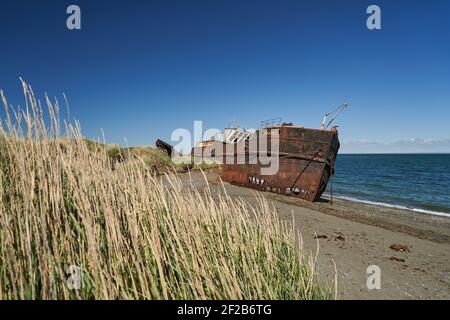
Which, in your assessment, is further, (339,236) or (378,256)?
(339,236)

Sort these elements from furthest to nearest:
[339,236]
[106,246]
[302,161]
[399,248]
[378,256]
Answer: [302,161]
[339,236]
[399,248]
[378,256]
[106,246]

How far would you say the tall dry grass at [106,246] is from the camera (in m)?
2.30

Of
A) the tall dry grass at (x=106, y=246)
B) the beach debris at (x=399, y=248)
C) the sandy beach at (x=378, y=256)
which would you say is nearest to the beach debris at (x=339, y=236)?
the sandy beach at (x=378, y=256)

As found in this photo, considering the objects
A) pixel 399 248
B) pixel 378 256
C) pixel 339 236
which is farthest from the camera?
pixel 339 236

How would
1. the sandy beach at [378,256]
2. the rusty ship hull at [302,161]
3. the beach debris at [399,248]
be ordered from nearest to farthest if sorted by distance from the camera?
the sandy beach at [378,256] → the beach debris at [399,248] → the rusty ship hull at [302,161]

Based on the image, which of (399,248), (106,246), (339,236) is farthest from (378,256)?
(106,246)

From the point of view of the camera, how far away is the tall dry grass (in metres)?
2.30

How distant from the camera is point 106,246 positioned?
2.82 m

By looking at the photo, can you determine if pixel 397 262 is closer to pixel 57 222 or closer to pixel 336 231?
pixel 336 231

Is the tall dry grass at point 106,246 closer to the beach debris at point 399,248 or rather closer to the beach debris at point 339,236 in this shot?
the beach debris at point 339,236

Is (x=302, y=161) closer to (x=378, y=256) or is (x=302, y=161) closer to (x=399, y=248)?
(x=399, y=248)

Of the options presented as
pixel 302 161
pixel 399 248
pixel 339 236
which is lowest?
pixel 399 248

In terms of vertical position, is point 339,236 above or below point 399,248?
above
